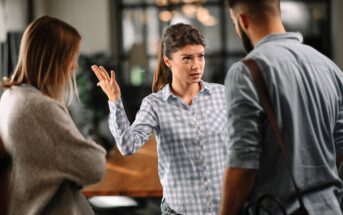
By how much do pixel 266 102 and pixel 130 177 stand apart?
91.7 inches

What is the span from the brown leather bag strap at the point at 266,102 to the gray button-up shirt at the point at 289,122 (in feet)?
0.04

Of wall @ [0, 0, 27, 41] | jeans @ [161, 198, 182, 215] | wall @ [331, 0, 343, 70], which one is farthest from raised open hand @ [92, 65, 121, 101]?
wall @ [331, 0, 343, 70]

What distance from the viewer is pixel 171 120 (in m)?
1.92

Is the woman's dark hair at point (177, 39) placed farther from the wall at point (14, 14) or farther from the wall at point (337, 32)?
the wall at point (337, 32)

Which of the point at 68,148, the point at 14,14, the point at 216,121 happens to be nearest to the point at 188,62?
the point at 216,121

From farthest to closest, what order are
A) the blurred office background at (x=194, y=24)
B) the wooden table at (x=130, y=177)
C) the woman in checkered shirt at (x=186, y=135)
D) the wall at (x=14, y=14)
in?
the blurred office background at (x=194, y=24) → the wall at (x=14, y=14) → the wooden table at (x=130, y=177) → the woman in checkered shirt at (x=186, y=135)

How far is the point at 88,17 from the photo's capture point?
8539mm

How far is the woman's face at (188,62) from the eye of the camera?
1917 millimetres

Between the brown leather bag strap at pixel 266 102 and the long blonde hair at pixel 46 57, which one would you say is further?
the long blonde hair at pixel 46 57

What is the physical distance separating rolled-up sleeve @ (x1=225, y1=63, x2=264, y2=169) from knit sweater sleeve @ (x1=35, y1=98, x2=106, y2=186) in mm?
417

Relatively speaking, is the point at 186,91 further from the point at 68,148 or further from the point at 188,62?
the point at 68,148

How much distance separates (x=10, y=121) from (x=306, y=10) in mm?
8075

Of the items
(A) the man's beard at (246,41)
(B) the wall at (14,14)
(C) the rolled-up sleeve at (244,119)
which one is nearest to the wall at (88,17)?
(B) the wall at (14,14)

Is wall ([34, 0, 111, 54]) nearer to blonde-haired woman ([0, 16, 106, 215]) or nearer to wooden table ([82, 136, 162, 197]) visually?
wooden table ([82, 136, 162, 197])
